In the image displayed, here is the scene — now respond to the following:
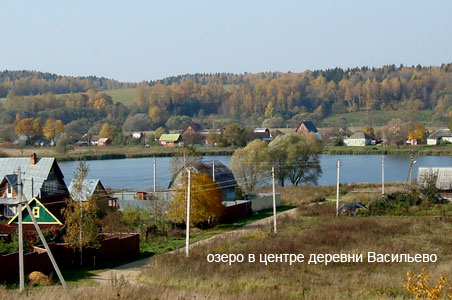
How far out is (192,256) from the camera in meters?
18.3

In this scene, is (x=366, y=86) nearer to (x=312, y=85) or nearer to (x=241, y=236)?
(x=312, y=85)

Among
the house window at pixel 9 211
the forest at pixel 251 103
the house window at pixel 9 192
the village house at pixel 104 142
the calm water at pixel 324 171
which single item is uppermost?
the forest at pixel 251 103

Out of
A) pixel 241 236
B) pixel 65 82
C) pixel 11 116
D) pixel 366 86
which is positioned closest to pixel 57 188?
pixel 241 236

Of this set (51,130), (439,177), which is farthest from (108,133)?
(439,177)

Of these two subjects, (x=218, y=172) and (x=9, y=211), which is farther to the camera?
(x=218, y=172)

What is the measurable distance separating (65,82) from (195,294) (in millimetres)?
185156

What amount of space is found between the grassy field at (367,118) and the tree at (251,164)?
74.4 m

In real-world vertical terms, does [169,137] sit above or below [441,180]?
below

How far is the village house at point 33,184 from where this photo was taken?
27.5 metres

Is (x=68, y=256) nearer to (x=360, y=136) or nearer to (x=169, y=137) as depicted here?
(x=360, y=136)

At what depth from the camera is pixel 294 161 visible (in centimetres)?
4872

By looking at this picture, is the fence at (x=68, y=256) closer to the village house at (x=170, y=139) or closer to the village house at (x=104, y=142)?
the village house at (x=170, y=139)

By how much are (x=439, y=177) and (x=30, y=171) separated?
1914cm

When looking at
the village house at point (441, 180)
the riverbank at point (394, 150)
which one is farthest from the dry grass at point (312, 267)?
the riverbank at point (394, 150)
